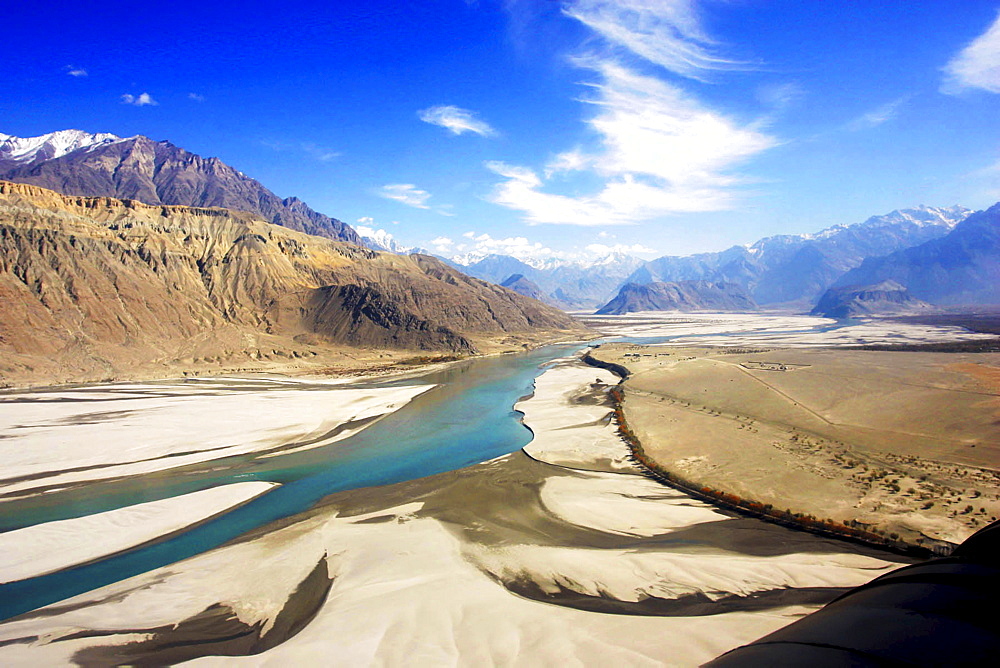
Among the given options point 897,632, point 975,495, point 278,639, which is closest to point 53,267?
point 278,639

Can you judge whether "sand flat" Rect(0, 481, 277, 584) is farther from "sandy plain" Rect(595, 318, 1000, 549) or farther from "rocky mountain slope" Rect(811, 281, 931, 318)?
"rocky mountain slope" Rect(811, 281, 931, 318)

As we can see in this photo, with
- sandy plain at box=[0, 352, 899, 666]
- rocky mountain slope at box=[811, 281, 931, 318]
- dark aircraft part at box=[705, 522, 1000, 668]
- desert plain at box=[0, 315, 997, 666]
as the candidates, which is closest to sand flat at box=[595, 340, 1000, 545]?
desert plain at box=[0, 315, 997, 666]

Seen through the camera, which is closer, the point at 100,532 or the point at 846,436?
the point at 100,532

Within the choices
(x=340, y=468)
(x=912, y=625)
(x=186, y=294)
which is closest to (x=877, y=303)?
(x=340, y=468)

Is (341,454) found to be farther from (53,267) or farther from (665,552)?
(53,267)

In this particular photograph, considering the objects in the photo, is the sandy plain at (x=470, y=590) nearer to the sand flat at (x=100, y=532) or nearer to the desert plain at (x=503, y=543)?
the desert plain at (x=503, y=543)

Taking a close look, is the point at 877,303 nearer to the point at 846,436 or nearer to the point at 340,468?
the point at 846,436
